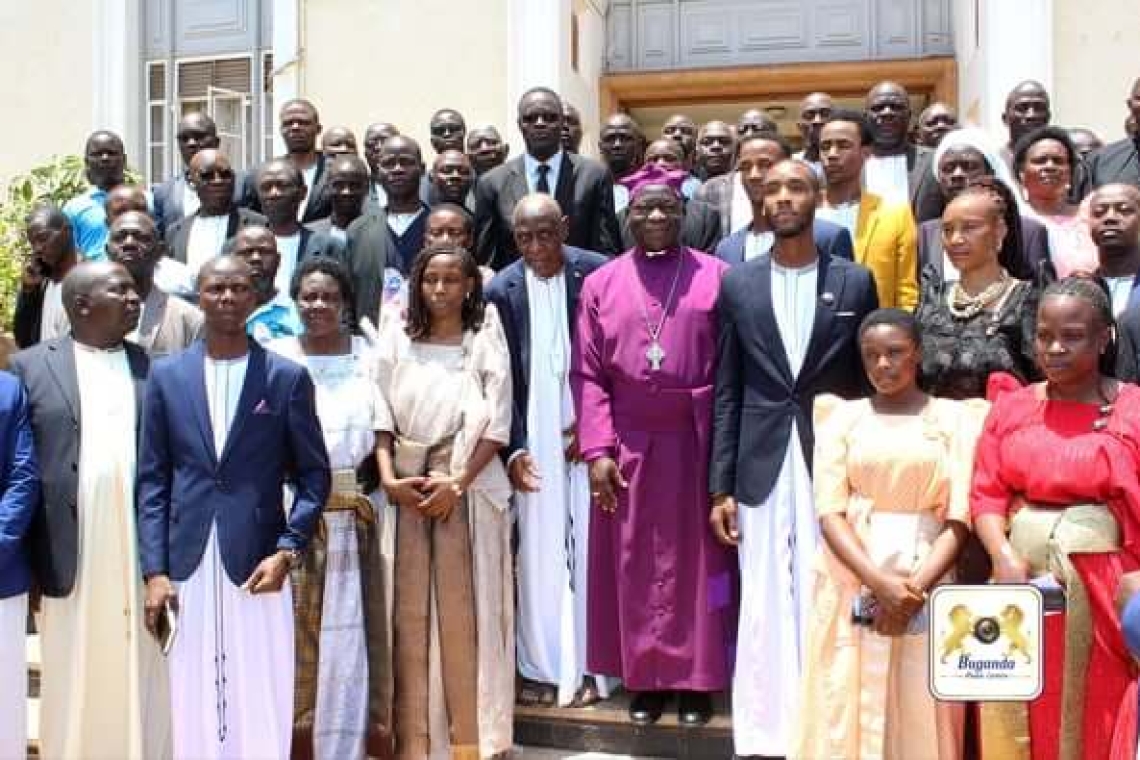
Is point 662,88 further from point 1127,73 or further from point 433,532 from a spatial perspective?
point 433,532

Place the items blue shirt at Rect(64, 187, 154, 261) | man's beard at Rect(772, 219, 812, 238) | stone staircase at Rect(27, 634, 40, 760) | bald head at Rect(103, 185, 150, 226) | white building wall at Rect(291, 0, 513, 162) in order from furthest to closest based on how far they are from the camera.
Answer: white building wall at Rect(291, 0, 513, 162), blue shirt at Rect(64, 187, 154, 261), bald head at Rect(103, 185, 150, 226), stone staircase at Rect(27, 634, 40, 760), man's beard at Rect(772, 219, 812, 238)

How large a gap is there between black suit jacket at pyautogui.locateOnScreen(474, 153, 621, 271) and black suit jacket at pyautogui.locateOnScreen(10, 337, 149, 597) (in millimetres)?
2293

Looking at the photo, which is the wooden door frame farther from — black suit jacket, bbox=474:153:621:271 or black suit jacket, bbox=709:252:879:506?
black suit jacket, bbox=709:252:879:506

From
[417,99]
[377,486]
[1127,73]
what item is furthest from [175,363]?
[1127,73]

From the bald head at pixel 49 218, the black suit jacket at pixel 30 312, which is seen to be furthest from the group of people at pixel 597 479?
the black suit jacket at pixel 30 312

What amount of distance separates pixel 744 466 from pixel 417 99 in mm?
9126

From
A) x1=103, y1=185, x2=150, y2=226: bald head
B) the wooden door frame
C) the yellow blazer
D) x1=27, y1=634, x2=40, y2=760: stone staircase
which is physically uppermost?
the wooden door frame

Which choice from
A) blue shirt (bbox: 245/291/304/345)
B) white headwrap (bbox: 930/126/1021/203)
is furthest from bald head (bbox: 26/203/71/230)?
white headwrap (bbox: 930/126/1021/203)

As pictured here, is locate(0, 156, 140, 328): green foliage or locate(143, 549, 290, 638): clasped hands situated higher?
A: locate(0, 156, 140, 328): green foliage

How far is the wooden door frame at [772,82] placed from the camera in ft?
43.5

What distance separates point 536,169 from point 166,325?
2.07m

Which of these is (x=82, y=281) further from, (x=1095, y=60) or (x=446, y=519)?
(x=1095, y=60)

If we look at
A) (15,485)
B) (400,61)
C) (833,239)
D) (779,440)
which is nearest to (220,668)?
(15,485)

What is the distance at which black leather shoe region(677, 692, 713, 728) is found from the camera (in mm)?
4797
